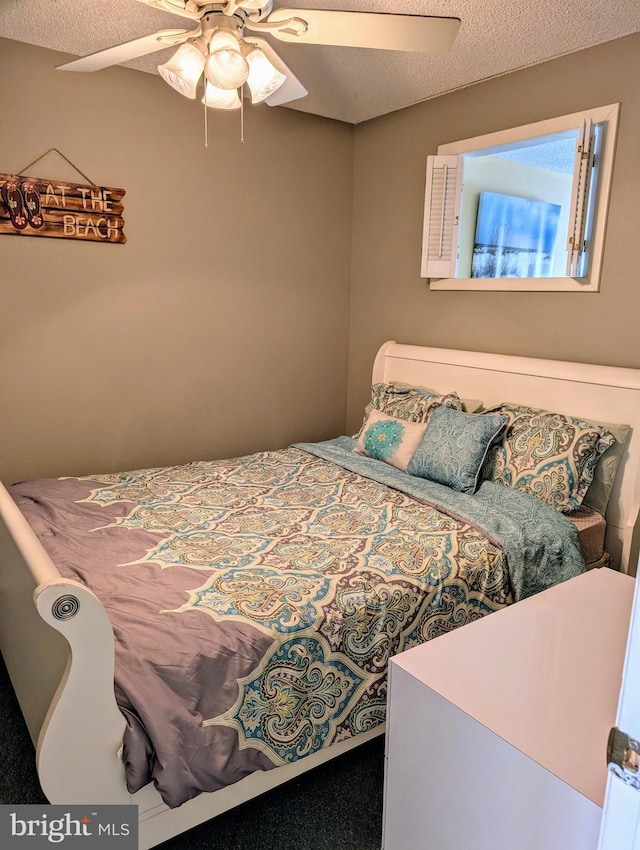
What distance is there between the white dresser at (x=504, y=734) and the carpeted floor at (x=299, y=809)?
28cm

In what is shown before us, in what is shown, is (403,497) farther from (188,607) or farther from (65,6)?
(65,6)

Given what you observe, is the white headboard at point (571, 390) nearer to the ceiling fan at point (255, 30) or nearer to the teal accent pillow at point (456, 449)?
the teal accent pillow at point (456, 449)

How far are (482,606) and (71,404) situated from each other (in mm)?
2184

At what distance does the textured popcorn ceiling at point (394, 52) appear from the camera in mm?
2213

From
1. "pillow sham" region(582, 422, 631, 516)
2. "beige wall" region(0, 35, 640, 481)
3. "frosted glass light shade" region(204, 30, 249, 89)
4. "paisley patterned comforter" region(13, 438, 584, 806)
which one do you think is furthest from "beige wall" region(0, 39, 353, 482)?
"pillow sham" region(582, 422, 631, 516)

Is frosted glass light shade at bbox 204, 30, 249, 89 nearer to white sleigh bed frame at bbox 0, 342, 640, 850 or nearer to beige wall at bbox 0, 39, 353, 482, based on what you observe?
beige wall at bbox 0, 39, 353, 482

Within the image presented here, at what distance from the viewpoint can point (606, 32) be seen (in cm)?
240

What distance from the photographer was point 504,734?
1.15 m

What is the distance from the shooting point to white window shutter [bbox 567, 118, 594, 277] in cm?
254

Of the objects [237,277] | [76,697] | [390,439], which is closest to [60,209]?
[237,277]

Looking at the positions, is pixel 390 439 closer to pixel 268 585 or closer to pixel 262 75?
pixel 268 585

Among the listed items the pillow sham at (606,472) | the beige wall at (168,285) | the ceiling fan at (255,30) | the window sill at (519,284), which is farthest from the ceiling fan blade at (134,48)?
the pillow sham at (606,472)

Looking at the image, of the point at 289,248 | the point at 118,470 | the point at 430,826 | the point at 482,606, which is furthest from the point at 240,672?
the point at 289,248

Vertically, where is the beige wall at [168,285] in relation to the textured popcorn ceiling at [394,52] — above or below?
below
